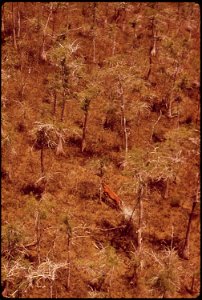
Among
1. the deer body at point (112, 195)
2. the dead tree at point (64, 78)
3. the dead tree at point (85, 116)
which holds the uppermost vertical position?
the dead tree at point (64, 78)

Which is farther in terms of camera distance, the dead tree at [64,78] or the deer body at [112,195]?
the dead tree at [64,78]

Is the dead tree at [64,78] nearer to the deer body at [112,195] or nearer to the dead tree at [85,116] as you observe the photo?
the dead tree at [85,116]

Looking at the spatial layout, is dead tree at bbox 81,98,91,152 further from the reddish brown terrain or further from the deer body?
the deer body

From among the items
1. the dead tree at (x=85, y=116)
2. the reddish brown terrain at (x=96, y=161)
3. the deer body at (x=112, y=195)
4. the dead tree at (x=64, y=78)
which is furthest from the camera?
the dead tree at (x=64, y=78)

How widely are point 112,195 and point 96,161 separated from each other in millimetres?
3714

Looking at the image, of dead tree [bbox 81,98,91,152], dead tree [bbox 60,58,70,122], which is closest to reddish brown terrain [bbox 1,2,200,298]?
dead tree [bbox 60,58,70,122]

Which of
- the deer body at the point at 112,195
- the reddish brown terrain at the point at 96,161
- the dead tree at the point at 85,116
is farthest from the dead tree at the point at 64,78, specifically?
the deer body at the point at 112,195

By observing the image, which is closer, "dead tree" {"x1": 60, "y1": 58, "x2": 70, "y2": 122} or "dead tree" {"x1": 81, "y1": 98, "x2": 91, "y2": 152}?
"dead tree" {"x1": 81, "y1": 98, "x2": 91, "y2": 152}

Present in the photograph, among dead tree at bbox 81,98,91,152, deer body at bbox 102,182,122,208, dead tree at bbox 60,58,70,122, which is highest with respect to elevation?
dead tree at bbox 60,58,70,122

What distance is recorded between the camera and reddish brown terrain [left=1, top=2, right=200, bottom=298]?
31.9m

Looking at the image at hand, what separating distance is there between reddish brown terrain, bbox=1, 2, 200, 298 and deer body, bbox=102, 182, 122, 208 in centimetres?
17

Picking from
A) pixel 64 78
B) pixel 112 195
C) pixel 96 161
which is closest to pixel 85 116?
pixel 64 78

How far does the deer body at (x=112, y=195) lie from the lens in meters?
39.1

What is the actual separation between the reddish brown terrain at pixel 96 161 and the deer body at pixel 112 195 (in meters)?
0.17
